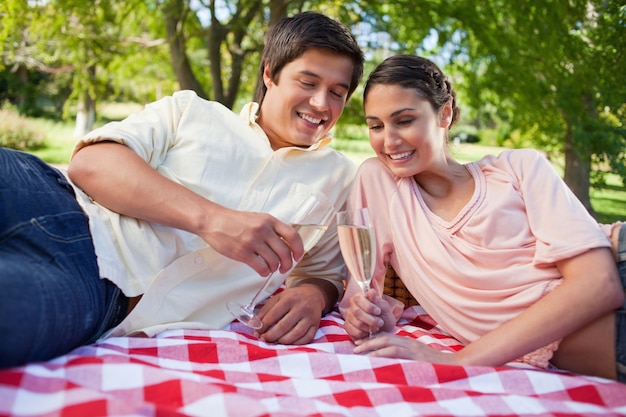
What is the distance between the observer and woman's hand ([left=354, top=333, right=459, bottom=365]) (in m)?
2.03

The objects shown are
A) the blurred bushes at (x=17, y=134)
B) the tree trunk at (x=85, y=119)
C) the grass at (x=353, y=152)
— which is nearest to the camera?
the grass at (x=353, y=152)

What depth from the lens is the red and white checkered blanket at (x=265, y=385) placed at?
1.39 metres

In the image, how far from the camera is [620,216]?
6.76 meters

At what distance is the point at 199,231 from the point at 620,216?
624 cm

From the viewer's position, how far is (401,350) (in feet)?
6.68

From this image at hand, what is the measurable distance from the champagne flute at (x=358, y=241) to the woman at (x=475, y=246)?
0.26m

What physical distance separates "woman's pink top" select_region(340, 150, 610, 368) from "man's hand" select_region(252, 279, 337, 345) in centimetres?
24

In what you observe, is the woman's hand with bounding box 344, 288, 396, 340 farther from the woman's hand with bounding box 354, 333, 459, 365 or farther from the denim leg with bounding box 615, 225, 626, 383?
the denim leg with bounding box 615, 225, 626, 383

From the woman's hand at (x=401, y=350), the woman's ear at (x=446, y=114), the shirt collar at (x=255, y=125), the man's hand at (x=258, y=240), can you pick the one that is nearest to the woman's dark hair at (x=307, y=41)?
the shirt collar at (x=255, y=125)

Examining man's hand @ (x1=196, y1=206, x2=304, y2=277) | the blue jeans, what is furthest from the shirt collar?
the blue jeans

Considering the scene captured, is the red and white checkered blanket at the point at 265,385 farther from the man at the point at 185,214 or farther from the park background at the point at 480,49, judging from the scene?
the park background at the point at 480,49

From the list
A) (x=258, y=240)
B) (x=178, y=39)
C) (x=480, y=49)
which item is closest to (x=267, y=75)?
(x=258, y=240)

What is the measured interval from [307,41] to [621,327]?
5.91 ft

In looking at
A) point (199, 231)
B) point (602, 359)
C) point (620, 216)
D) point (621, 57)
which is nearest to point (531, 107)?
point (620, 216)
